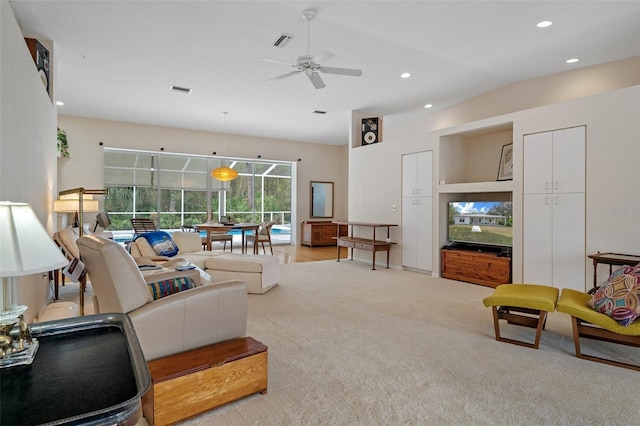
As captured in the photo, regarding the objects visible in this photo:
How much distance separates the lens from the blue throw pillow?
16.6ft

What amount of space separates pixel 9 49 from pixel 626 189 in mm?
5743

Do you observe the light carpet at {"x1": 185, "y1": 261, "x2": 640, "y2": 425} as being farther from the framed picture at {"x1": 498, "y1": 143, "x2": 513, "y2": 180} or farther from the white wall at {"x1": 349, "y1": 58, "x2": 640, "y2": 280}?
the framed picture at {"x1": 498, "y1": 143, "x2": 513, "y2": 180}

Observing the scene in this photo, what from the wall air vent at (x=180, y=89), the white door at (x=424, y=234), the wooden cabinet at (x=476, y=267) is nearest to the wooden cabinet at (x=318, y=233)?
the white door at (x=424, y=234)

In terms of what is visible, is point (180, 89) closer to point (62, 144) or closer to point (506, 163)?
point (62, 144)

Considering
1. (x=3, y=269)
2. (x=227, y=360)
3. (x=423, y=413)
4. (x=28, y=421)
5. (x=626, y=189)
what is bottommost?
(x=423, y=413)

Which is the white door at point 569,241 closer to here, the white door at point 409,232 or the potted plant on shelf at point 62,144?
the white door at point 409,232

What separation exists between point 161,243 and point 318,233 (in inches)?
213

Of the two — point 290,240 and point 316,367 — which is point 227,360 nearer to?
point 316,367

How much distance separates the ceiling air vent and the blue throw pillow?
→ 3.06 m

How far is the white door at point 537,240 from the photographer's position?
4680 millimetres

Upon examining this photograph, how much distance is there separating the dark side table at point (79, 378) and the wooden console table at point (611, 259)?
13.6ft

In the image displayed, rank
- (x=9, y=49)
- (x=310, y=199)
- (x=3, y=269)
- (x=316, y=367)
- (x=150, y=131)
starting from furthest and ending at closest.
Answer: (x=310, y=199) < (x=150, y=131) < (x=316, y=367) < (x=9, y=49) < (x=3, y=269)

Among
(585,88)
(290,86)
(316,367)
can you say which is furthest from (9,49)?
(585,88)

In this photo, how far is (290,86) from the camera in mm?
5922
